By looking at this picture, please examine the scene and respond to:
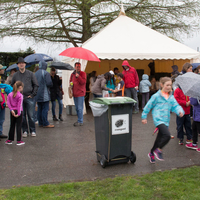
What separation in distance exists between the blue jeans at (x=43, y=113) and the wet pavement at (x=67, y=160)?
0.76m

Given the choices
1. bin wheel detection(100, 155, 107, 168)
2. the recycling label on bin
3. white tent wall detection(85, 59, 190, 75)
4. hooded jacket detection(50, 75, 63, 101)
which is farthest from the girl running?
white tent wall detection(85, 59, 190, 75)

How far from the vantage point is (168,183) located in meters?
3.37

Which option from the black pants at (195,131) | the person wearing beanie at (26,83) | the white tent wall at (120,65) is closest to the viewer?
the black pants at (195,131)

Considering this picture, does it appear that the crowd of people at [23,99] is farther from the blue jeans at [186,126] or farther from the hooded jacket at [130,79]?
the blue jeans at [186,126]

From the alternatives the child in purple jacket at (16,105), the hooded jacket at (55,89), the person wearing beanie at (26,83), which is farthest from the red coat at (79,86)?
the child in purple jacket at (16,105)

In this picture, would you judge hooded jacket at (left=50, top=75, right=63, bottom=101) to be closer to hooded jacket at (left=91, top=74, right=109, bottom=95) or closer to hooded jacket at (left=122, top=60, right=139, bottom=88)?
hooded jacket at (left=91, top=74, right=109, bottom=95)

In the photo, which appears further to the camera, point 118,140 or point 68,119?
point 68,119

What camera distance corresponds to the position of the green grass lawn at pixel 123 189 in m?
3.05

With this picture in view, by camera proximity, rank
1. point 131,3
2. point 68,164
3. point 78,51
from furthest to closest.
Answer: point 131,3
point 78,51
point 68,164

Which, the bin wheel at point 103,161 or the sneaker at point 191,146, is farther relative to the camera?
the sneaker at point 191,146

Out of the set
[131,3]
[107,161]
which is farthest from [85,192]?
[131,3]

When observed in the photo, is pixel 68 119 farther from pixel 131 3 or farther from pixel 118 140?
pixel 131 3

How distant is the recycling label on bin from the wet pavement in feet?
2.14

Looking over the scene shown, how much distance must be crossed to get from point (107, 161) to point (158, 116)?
3.77 feet
